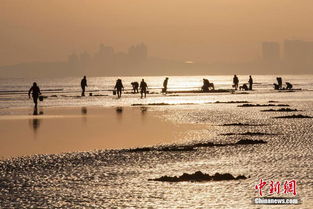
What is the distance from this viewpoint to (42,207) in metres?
13.2

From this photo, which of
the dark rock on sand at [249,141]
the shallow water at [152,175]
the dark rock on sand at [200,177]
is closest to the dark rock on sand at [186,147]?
the dark rock on sand at [249,141]

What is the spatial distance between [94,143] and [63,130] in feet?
22.0

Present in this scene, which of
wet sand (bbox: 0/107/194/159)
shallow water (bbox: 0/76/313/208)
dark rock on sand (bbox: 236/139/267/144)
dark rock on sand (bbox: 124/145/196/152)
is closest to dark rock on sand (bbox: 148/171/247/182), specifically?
shallow water (bbox: 0/76/313/208)

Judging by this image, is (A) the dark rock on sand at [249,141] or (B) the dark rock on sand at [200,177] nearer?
(B) the dark rock on sand at [200,177]

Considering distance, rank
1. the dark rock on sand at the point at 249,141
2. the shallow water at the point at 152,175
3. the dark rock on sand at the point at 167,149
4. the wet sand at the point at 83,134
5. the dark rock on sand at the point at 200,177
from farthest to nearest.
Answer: the dark rock on sand at the point at 249,141, the wet sand at the point at 83,134, the dark rock on sand at the point at 167,149, the dark rock on sand at the point at 200,177, the shallow water at the point at 152,175

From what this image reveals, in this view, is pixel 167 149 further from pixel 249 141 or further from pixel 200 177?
pixel 200 177

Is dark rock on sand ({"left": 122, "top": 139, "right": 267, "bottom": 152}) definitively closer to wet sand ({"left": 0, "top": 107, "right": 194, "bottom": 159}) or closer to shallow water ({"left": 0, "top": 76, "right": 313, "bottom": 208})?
shallow water ({"left": 0, "top": 76, "right": 313, "bottom": 208})

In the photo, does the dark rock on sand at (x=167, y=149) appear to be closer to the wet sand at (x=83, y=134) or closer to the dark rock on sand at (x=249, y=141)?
the wet sand at (x=83, y=134)

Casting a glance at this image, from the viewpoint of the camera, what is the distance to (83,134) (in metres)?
28.7

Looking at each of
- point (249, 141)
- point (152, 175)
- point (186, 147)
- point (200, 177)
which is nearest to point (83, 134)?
point (186, 147)

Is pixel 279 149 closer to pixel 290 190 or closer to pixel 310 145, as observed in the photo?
pixel 310 145

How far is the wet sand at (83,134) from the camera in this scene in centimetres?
2362

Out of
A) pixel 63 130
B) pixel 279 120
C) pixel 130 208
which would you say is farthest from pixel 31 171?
pixel 279 120

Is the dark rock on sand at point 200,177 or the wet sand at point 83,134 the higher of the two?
the dark rock on sand at point 200,177
